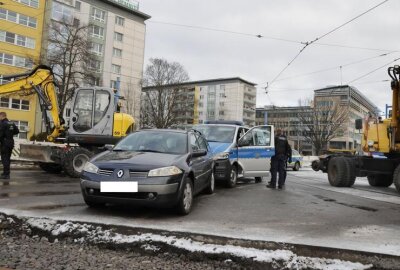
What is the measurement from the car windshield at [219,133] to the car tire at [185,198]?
4.76 m

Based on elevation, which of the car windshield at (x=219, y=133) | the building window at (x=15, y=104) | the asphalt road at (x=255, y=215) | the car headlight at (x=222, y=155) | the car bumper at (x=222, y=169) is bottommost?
the asphalt road at (x=255, y=215)

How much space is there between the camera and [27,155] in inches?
531

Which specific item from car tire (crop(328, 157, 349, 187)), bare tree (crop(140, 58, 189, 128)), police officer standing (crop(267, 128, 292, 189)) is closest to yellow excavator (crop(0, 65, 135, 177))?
police officer standing (crop(267, 128, 292, 189))

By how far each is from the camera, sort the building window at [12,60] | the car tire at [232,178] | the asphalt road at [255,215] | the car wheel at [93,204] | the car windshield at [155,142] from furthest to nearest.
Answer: the building window at [12,60], the car tire at [232,178], the car windshield at [155,142], the car wheel at [93,204], the asphalt road at [255,215]

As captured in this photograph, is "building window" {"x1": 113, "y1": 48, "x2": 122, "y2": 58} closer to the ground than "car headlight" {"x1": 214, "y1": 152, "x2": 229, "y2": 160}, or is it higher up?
higher up

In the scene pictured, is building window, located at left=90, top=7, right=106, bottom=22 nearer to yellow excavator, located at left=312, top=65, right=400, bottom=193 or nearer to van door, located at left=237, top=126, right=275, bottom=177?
yellow excavator, located at left=312, top=65, right=400, bottom=193

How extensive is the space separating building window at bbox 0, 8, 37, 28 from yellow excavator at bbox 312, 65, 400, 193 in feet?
151

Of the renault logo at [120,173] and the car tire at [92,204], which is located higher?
the renault logo at [120,173]

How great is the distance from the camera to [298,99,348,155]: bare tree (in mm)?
62938

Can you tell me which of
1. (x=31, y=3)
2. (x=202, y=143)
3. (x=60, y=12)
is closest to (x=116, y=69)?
(x=60, y=12)

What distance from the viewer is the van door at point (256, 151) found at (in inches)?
477

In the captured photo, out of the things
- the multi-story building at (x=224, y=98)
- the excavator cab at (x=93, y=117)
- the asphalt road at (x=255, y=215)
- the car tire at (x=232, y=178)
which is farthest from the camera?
the multi-story building at (x=224, y=98)

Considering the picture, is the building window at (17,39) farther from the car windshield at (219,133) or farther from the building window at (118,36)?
the car windshield at (219,133)

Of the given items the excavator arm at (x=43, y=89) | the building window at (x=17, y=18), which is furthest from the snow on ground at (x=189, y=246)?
the building window at (x=17, y=18)
